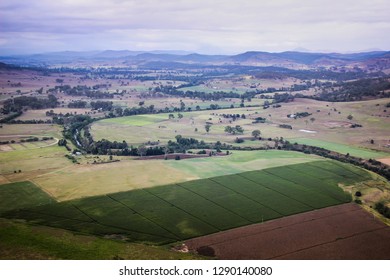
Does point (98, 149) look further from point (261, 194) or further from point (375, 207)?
point (375, 207)

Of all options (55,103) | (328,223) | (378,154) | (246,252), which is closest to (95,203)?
(246,252)

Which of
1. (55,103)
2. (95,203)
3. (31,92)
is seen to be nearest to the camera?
(95,203)

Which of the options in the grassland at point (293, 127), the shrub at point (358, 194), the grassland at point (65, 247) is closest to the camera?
the grassland at point (65, 247)

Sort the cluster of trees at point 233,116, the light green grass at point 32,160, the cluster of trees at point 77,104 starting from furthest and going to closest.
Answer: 1. the cluster of trees at point 77,104
2. the cluster of trees at point 233,116
3. the light green grass at point 32,160

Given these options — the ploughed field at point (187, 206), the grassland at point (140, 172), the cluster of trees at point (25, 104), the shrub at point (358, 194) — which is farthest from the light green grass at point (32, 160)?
the cluster of trees at point (25, 104)

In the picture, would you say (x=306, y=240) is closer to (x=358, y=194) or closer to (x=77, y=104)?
(x=358, y=194)

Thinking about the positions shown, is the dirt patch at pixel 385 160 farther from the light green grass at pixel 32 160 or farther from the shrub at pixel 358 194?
the light green grass at pixel 32 160
